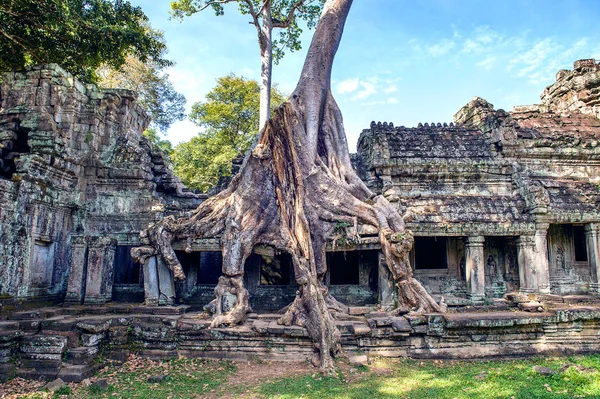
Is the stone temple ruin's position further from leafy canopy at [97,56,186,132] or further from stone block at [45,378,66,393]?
leafy canopy at [97,56,186,132]

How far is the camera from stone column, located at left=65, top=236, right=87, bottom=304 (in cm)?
888

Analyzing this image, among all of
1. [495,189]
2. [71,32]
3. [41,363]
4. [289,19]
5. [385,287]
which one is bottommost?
[41,363]

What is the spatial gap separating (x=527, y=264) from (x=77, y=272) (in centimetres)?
1020

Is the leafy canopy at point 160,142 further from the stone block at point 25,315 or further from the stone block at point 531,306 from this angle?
the stone block at point 531,306

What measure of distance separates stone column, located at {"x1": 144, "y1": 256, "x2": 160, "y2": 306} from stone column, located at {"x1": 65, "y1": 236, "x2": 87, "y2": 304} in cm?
161

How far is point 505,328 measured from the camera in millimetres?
7152

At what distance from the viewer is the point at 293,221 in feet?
27.5

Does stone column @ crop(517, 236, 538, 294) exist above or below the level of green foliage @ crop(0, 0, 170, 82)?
below

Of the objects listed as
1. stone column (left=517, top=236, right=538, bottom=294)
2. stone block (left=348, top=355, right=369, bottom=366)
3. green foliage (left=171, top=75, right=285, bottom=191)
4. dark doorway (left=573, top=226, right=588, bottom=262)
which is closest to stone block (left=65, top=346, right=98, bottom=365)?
A: stone block (left=348, top=355, right=369, bottom=366)

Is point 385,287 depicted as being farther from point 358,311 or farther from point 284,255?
point 284,255

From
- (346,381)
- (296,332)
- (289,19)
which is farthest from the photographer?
(289,19)

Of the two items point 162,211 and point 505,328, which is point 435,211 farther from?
point 162,211

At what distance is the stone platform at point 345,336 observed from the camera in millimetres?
6785

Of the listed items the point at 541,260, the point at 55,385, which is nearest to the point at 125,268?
the point at 55,385
